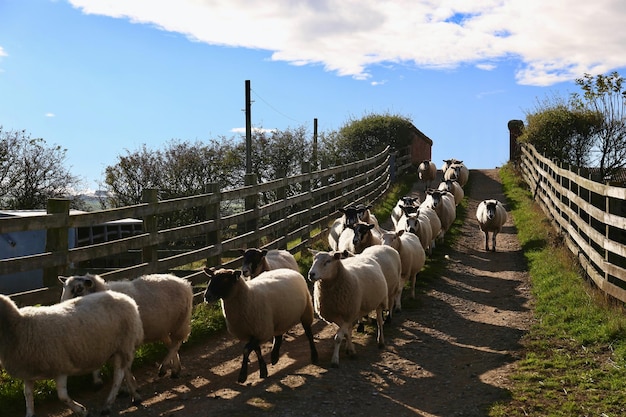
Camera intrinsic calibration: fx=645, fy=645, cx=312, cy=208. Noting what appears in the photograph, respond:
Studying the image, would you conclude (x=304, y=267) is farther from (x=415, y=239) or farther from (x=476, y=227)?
(x=476, y=227)

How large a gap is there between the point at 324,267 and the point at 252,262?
50.3 inches

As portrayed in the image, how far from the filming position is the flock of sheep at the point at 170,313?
5.66m

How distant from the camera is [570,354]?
7.57m

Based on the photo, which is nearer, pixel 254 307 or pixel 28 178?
pixel 254 307

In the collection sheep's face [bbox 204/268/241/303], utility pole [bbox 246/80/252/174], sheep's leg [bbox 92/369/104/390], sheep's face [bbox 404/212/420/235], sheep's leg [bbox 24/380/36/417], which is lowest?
sheep's leg [bbox 92/369/104/390]

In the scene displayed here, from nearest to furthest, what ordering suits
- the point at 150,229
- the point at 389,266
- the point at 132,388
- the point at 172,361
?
1. the point at 132,388
2. the point at 172,361
3. the point at 150,229
4. the point at 389,266

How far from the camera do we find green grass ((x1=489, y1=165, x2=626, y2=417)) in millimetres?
6113

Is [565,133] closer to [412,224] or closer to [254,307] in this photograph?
[412,224]

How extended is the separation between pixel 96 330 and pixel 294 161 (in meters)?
20.5

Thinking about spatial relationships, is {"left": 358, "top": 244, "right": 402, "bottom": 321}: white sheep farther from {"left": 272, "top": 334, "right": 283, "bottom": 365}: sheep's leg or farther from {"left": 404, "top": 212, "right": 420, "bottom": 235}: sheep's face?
{"left": 404, "top": 212, "right": 420, "bottom": 235}: sheep's face

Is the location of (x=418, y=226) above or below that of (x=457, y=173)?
below

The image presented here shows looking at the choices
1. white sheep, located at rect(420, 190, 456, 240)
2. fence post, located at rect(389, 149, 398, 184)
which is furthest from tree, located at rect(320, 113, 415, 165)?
white sheep, located at rect(420, 190, 456, 240)

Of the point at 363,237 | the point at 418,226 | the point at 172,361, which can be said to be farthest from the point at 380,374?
the point at 418,226

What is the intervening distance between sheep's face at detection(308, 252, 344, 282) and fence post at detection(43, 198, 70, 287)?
2.88m
